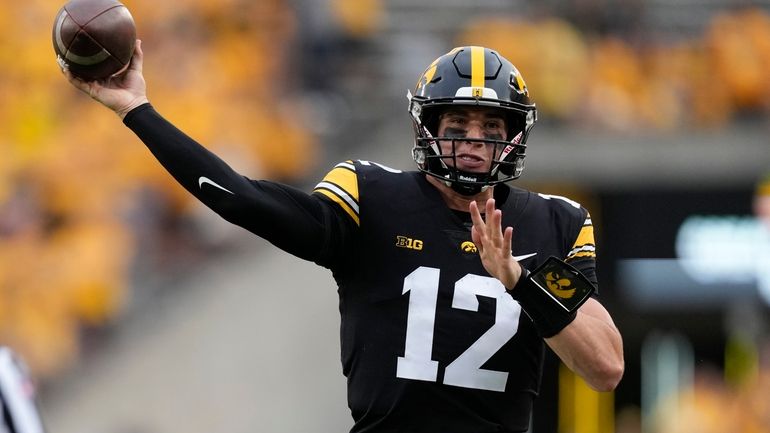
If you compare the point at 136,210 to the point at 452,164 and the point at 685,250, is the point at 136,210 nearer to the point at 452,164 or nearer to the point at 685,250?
the point at 685,250

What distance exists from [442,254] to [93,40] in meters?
1.12

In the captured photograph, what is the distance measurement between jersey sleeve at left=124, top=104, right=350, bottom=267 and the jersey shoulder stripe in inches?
6.0

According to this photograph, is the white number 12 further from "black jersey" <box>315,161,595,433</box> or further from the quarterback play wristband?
the quarterback play wristband

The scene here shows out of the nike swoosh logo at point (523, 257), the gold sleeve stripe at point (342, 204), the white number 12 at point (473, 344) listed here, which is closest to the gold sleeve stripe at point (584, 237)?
the nike swoosh logo at point (523, 257)

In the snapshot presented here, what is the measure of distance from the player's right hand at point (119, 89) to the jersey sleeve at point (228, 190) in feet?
0.12

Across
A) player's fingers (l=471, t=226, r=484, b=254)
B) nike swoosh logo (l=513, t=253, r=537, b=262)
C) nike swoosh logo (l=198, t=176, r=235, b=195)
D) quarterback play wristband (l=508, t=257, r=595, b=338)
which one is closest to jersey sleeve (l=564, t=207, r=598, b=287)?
nike swoosh logo (l=513, t=253, r=537, b=262)

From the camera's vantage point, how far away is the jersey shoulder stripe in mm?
4008

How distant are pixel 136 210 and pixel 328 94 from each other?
6.66ft

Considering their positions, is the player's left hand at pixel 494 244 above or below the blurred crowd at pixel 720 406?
below

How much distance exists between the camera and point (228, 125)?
10.3 metres

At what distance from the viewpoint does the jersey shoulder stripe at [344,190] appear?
4008mm

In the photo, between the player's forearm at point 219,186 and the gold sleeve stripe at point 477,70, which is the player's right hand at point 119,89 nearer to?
the player's forearm at point 219,186

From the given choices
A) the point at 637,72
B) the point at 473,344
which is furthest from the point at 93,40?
the point at 637,72

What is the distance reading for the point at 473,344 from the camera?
393 centimetres
